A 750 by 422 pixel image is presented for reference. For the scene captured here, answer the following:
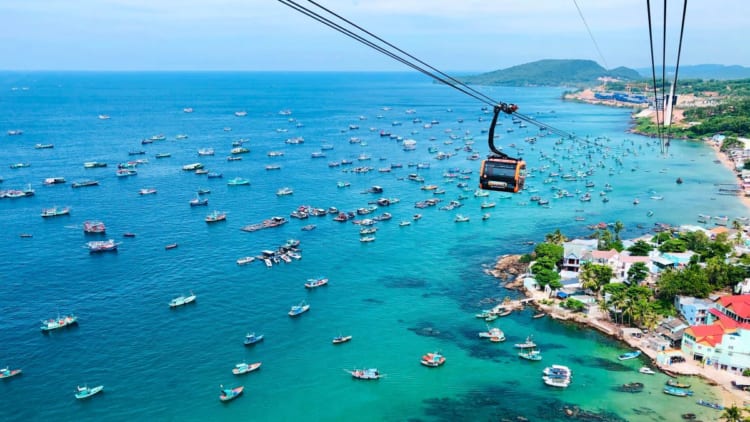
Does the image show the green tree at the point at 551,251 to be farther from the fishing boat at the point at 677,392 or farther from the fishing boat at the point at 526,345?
the fishing boat at the point at 677,392

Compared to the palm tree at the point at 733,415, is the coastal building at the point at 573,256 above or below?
above

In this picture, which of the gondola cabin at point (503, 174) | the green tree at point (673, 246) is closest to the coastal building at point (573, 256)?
the green tree at point (673, 246)

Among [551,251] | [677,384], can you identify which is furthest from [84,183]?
[677,384]

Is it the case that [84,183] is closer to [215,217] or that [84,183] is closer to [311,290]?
[215,217]

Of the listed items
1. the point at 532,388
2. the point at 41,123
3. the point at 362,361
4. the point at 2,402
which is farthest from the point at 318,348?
the point at 41,123

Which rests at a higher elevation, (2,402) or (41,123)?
(41,123)

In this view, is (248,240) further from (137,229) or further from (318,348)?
(318,348)

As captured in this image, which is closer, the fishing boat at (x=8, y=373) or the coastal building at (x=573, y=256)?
the fishing boat at (x=8, y=373)

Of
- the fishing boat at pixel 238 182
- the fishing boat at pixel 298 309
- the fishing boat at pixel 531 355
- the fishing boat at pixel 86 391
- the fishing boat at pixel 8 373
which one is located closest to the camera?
the fishing boat at pixel 86 391

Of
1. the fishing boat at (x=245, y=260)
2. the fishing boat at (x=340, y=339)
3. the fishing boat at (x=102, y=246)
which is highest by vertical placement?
the fishing boat at (x=102, y=246)
